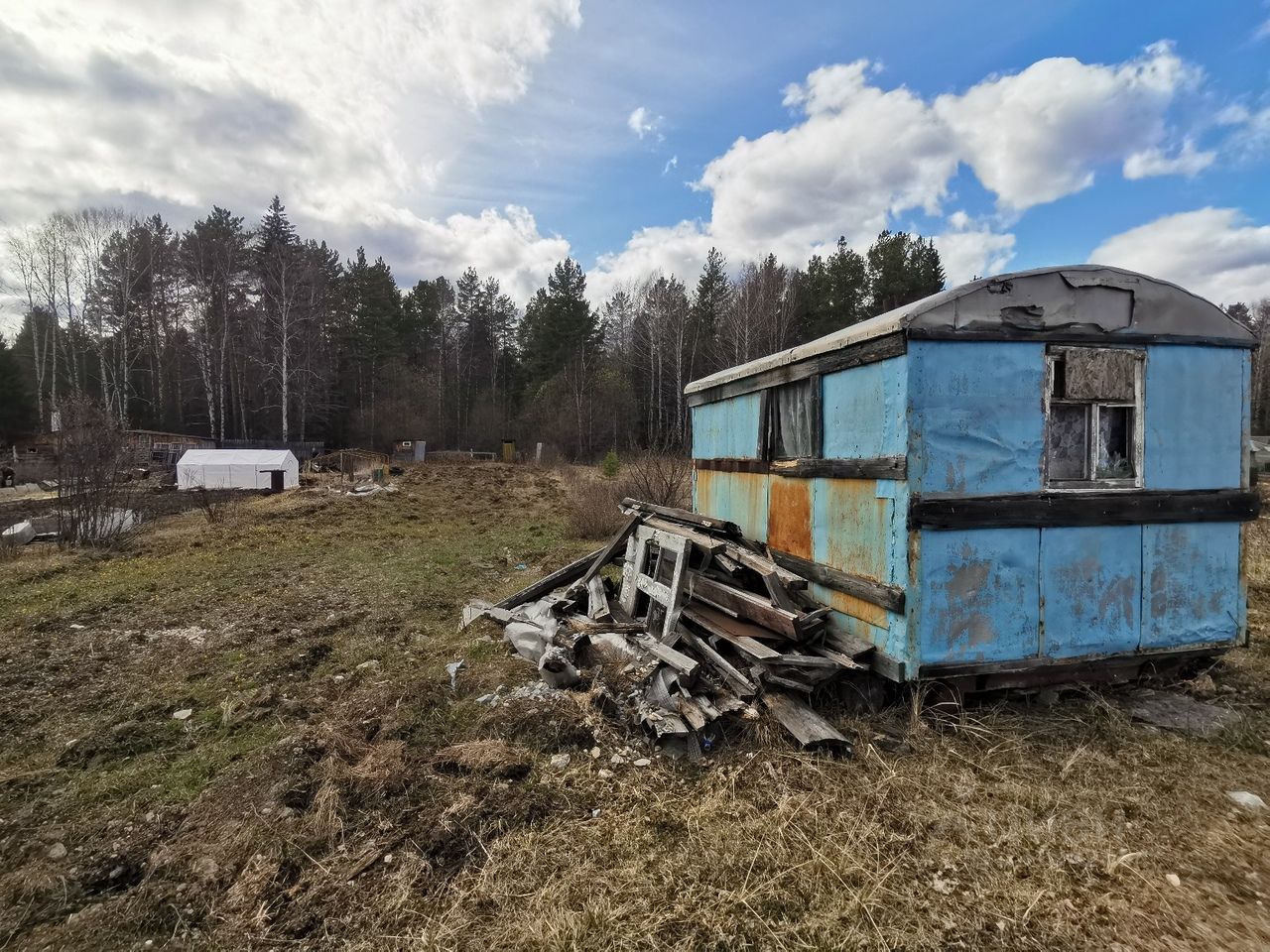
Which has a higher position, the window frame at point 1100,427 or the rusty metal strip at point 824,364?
the rusty metal strip at point 824,364

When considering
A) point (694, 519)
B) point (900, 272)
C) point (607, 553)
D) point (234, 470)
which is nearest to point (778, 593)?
point (694, 519)

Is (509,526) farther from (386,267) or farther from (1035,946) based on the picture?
(386,267)

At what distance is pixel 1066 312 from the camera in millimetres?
4059

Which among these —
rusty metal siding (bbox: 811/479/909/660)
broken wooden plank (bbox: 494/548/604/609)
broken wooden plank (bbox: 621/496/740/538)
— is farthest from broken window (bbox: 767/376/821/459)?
broken wooden plank (bbox: 494/548/604/609)

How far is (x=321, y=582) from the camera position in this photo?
30.6 feet

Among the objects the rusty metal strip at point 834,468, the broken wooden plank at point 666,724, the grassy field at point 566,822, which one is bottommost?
the grassy field at point 566,822

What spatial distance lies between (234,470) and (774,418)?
22.0 m

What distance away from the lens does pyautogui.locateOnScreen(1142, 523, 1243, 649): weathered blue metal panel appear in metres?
4.26

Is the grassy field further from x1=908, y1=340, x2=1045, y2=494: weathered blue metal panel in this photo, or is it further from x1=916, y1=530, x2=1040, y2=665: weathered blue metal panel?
x1=908, y1=340, x2=1045, y2=494: weathered blue metal panel

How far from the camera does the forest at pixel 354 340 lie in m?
29.1

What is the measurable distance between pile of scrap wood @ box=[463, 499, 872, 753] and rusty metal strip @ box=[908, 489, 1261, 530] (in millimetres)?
1088

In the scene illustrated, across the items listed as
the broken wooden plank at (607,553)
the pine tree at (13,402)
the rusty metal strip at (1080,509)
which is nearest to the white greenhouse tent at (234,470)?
the broken wooden plank at (607,553)

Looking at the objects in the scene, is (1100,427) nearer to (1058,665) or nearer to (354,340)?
(1058,665)

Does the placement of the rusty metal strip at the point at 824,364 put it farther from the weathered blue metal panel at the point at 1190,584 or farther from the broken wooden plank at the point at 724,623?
the weathered blue metal panel at the point at 1190,584
